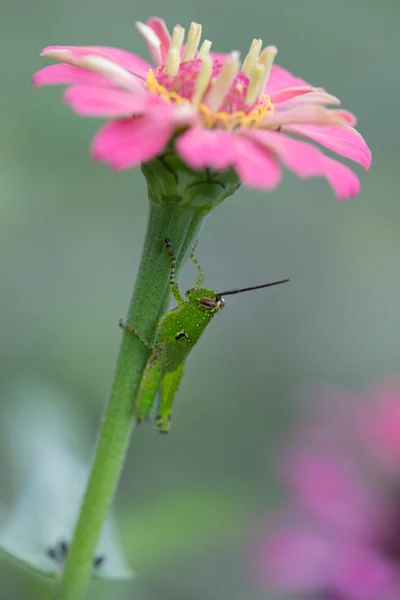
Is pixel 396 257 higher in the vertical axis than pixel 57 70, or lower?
higher

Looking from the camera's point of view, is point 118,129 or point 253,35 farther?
point 253,35

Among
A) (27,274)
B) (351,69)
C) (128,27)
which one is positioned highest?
(351,69)

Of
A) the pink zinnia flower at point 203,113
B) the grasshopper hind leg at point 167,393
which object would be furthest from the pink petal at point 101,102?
the grasshopper hind leg at point 167,393

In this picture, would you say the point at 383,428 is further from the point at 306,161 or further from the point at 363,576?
the point at 306,161

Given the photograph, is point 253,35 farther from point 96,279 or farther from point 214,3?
point 96,279

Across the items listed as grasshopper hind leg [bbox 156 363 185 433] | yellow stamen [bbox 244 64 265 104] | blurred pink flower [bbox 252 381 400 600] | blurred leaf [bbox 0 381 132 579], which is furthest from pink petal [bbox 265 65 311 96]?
blurred pink flower [bbox 252 381 400 600]

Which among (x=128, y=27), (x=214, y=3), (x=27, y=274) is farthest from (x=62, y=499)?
(x=214, y=3)

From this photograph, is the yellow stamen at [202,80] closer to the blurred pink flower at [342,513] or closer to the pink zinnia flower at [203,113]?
the pink zinnia flower at [203,113]
